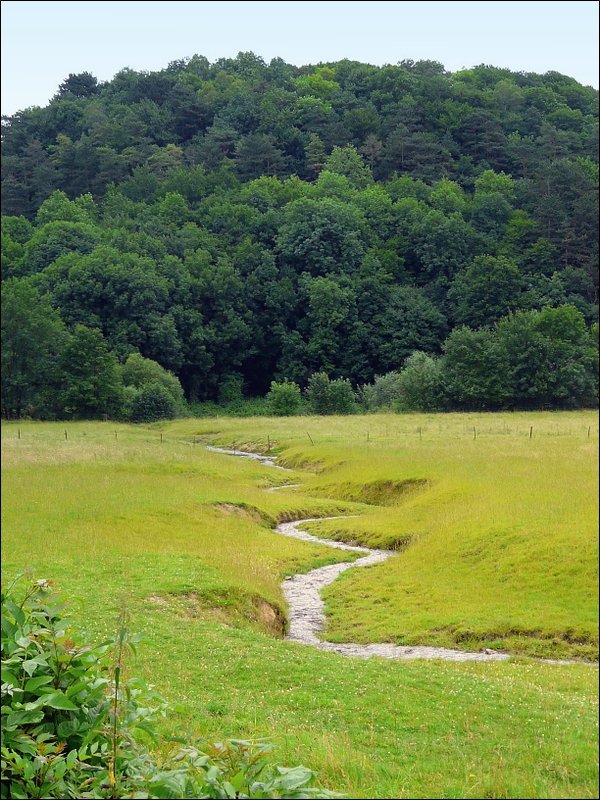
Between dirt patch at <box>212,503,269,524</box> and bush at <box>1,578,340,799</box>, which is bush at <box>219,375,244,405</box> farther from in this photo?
bush at <box>1,578,340,799</box>

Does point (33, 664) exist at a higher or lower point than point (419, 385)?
lower

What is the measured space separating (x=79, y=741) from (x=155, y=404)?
12.2m

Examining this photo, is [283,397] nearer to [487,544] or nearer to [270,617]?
[487,544]

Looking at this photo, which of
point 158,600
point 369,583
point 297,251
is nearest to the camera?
point 158,600

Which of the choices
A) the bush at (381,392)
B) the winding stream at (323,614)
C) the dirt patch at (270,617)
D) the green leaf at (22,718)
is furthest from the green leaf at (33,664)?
the bush at (381,392)

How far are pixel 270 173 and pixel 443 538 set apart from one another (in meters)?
39.8

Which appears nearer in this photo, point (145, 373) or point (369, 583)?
point (145, 373)

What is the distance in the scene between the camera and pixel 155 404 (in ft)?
50.7

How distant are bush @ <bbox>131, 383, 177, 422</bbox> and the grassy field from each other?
584 millimetres

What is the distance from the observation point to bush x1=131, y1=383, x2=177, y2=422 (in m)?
12.4

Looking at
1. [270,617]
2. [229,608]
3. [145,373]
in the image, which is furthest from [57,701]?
[145,373]

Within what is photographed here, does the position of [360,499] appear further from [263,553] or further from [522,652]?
[522,652]

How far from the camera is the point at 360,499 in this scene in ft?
108

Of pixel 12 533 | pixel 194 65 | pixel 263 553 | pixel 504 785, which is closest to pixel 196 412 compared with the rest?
pixel 263 553
